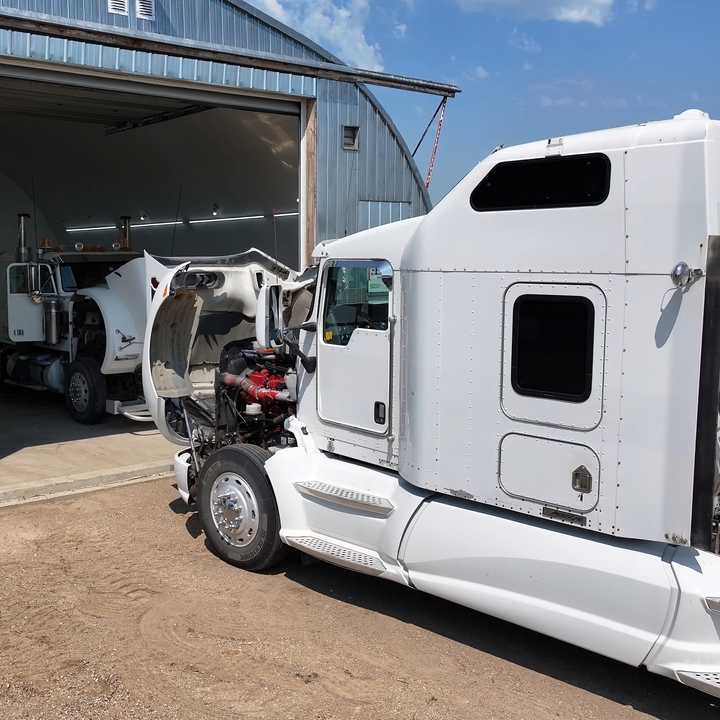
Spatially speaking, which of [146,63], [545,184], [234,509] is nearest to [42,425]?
[146,63]

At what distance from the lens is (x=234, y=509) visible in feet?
19.6

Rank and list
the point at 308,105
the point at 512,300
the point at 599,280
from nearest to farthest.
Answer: the point at 599,280 < the point at 512,300 < the point at 308,105

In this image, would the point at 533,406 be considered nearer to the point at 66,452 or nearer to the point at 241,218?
the point at 66,452

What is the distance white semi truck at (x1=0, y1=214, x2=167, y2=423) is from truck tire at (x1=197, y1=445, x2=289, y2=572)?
486 cm

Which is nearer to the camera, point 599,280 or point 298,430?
point 599,280

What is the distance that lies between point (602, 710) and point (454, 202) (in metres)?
2.99

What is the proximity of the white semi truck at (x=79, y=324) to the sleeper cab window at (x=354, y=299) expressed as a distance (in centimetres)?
538

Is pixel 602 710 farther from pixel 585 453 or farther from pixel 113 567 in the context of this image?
pixel 113 567

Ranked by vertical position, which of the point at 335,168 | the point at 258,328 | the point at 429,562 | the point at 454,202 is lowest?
the point at 429,562

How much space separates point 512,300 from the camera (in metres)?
4.46

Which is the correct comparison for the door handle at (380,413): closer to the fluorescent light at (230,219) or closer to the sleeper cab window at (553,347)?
the sleeper cab window at (553,347)

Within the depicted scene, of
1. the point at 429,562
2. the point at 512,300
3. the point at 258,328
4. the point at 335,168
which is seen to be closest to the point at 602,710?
the point at 429,562

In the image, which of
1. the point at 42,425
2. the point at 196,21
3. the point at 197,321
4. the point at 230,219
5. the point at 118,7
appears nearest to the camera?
the point at 197,321

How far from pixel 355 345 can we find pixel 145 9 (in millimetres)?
6718
